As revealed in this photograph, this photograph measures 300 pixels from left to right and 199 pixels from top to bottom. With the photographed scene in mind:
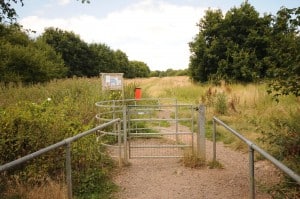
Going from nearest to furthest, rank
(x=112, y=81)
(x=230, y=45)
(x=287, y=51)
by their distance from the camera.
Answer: (x=287, y=51) < (x=112, y=81) < (x=230, y=45)

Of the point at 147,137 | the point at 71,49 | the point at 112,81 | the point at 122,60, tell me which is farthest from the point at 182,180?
the point at 122,60

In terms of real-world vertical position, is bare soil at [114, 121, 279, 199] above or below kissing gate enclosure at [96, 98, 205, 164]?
below

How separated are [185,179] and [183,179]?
0.13 feet

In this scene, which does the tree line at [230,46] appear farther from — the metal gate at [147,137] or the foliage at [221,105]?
the metal gate at [147,137]

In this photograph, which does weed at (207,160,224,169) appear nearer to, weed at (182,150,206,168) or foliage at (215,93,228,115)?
weed at (182,150,206,168)

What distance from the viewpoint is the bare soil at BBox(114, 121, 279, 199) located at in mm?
6484

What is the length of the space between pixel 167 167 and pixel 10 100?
979 cm

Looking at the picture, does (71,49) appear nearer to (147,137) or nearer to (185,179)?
(147,137)

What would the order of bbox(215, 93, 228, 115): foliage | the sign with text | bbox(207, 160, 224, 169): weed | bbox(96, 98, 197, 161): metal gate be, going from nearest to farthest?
bbox(207, 160, 224, 169): weed < bbox(96, 98, 197, 161): metal gate < the sign with text < bbox(215, 93, 228, 115): foliage

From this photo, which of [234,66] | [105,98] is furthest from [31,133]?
[234,66]

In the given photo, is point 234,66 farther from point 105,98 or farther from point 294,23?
point 294,23

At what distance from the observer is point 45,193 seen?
544 centimetres

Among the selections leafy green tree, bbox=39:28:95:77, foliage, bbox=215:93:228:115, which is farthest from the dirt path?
leafy green tree, bbox=39:28:95:77

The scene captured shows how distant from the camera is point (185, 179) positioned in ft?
24.1
